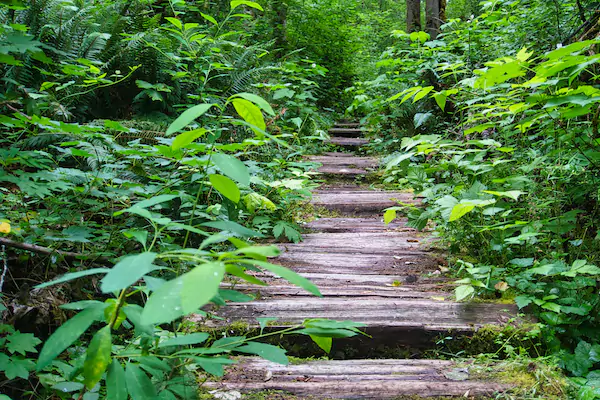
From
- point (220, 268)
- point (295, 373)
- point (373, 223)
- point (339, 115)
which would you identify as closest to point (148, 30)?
point (373, 223)

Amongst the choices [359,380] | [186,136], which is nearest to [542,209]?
[359,380]

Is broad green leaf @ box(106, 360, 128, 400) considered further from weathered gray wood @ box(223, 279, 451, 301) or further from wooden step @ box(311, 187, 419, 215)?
wooden step @ box(311, 187, 419, 215)

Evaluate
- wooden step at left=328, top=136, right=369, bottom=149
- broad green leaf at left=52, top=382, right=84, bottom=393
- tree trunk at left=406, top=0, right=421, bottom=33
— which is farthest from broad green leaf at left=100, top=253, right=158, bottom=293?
tree trunk at left=406, top=0, right=421, bottom=33

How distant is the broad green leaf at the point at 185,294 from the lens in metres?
0.58

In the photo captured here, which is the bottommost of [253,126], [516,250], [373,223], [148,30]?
[373,223]

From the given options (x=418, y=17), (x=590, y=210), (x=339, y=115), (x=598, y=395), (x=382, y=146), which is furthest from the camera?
(x=339, y=115)

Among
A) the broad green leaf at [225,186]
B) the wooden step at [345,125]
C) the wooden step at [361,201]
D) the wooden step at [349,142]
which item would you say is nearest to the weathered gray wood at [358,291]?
the broad green leaf at [225,186]

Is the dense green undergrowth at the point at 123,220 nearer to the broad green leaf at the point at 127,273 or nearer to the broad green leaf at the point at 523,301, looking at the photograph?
the broad green leaf at the point at 127,273

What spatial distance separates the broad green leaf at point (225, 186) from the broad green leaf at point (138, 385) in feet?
1.40

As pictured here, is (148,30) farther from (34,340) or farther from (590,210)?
(590,210)

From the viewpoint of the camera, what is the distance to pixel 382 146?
21.8ft

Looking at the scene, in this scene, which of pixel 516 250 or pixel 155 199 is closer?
pixel 155 199

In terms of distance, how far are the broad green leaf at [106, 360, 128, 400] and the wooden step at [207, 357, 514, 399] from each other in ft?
2.84

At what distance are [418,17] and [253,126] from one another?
934 centimetres
